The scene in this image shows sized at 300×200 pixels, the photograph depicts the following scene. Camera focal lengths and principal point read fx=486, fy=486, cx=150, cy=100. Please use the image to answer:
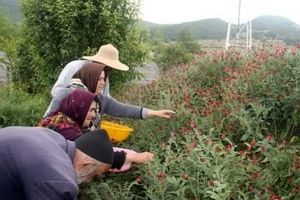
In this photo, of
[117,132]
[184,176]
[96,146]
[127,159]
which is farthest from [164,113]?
[96,146]

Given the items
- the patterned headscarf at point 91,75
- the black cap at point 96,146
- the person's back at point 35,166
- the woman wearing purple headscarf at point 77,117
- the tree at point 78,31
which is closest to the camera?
the person's back at point 35,166

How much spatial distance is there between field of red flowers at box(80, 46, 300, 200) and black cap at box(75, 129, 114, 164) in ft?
1.74

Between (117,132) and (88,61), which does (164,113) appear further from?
(88,61)

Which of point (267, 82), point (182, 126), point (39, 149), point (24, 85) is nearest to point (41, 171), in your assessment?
point (39, 149)

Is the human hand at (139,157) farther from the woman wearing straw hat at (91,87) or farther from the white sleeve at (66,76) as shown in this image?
the white sleeve at (66,76)

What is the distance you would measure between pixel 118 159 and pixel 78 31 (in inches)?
174

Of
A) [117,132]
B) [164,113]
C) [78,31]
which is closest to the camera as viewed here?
[164,113]

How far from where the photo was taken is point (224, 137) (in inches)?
132

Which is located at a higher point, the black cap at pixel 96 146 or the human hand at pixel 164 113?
the black cap at pixel 96 146

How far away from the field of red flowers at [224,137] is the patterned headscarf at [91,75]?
556 millimetres

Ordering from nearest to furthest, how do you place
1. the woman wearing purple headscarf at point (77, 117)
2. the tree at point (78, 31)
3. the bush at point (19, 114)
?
the woman wearing purple headscarf at point (77, 117) → the bush at point (19, 114) → the tree at point (78, 31)

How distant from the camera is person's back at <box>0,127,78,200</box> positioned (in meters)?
2.03

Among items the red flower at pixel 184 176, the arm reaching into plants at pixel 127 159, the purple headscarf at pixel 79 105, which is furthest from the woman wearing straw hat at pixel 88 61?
the red flower at pixel 184 176

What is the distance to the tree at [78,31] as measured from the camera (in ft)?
23.4
